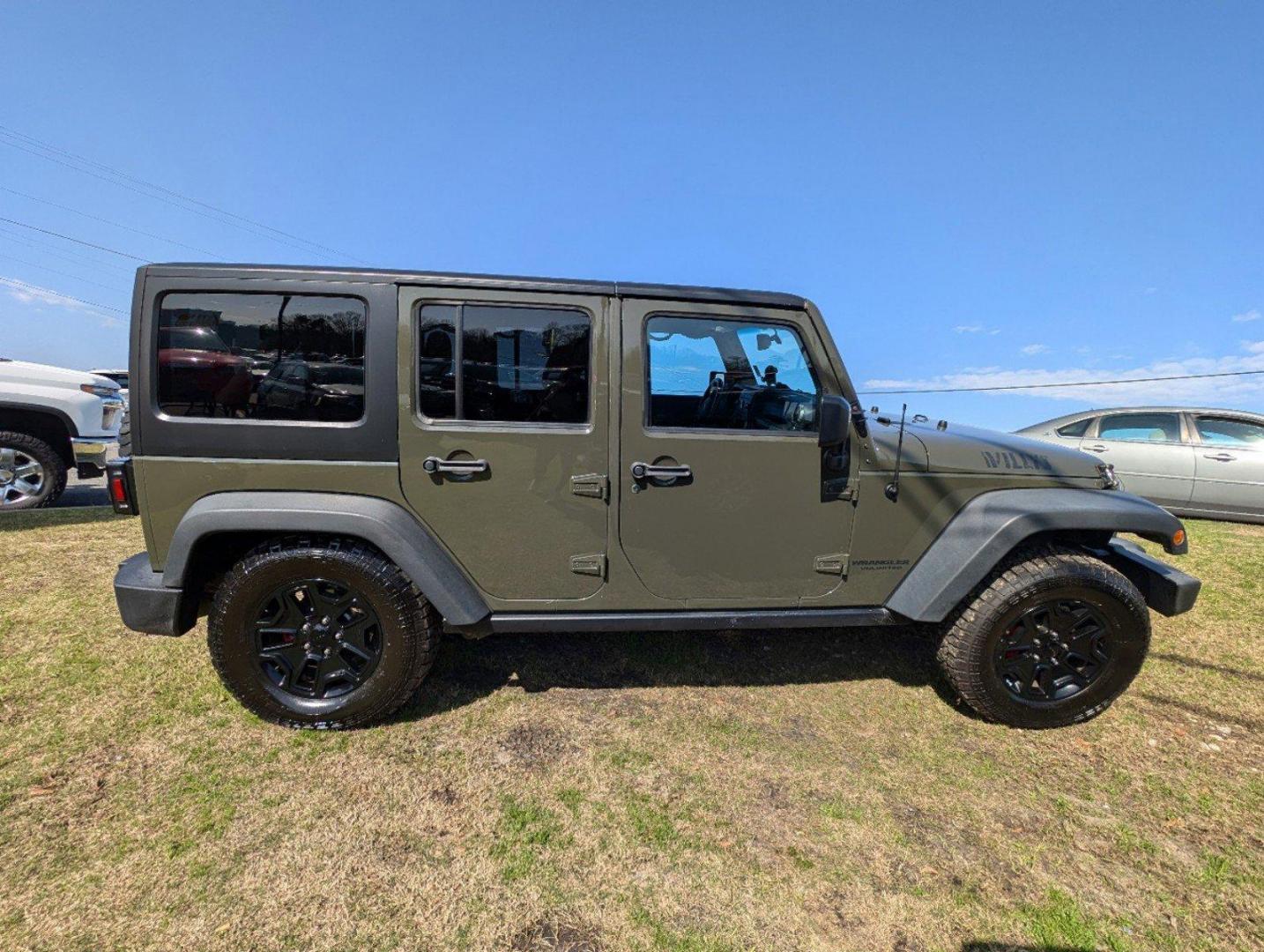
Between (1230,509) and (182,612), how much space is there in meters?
9.09

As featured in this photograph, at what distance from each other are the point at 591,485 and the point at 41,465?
6.10m

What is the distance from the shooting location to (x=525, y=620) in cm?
244

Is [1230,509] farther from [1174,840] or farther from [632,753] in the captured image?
[632,753]

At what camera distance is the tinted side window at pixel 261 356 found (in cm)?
221

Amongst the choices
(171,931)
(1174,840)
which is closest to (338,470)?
(171,931)

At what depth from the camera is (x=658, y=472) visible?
7.76 feet

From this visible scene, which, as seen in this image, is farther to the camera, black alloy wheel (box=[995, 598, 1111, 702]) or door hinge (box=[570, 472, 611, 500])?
black alloy wheel (box=[995, 598, 1111, 702])

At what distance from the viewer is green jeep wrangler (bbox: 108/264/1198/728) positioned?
88.0 inches

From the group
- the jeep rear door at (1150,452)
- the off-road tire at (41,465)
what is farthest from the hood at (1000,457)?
the off-road tire at (41,465)

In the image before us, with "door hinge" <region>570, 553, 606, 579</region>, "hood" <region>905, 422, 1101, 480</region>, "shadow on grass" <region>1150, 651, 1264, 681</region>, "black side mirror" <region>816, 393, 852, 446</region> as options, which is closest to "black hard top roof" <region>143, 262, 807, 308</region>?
"black side mirror" <region>816, 393, 852, 446</region>

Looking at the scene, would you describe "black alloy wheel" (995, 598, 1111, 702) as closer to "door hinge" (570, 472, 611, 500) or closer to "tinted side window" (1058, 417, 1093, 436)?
"door hinge" (570, 472, 611, 500)

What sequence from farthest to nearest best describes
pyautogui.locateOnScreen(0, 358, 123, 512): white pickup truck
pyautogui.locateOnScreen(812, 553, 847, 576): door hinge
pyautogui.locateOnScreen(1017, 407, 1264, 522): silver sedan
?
pyautogui.locateOnScreen(1017, 407, 1264, 522): silver sedan → pyautogui.locateOnScreen(0, 358, 123, 512): white pickup truck → pyautogui.locateOnScreen(812, 553, 847, 576): door hinge

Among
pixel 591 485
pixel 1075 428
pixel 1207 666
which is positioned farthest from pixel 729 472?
pixel 1075 428

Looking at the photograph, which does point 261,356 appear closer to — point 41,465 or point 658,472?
point 658,472
